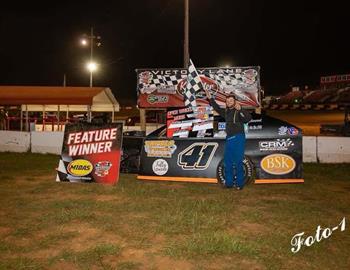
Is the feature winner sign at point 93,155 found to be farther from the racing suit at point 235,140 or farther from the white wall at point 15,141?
the white wall at point 15,141

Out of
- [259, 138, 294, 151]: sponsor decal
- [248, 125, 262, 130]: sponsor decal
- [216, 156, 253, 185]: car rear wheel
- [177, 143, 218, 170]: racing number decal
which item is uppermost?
[248, 125, 262, 130]: sponsor decal

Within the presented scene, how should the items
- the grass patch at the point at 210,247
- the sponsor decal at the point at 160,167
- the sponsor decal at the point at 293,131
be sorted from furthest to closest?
the sponsor decal at the point at 160,167, the sponsor decal at the point at 293,131, the grass patch at the point at 210,247

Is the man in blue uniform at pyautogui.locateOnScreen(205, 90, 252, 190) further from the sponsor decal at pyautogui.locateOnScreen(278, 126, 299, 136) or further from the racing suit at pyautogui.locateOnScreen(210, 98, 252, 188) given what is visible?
the sponsor decal at pyautogui.locateOnScreen(278, 126, 299, 136)

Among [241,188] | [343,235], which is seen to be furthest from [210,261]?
[241,188]

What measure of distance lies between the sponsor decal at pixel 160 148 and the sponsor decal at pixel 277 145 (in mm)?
1805

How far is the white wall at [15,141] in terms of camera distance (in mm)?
14016

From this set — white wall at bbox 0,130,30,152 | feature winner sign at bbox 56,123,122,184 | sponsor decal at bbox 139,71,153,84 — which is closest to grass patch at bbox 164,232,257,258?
feature winner sign at bbox 56,123,122,184

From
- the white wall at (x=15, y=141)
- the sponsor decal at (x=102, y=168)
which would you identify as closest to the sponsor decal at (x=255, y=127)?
the sponsor decal at (x=102, y=168)

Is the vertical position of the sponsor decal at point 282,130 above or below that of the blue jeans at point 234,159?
above

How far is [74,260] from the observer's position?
171 inches

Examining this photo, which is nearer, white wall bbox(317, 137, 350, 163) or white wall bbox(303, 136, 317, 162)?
white wall bbox(317, 137, 350, 163)

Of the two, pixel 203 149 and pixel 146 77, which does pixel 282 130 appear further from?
pixel 146 77

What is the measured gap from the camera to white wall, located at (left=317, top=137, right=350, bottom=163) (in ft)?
36.2

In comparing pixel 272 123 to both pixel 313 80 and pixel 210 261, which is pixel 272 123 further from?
pixel 313 80
